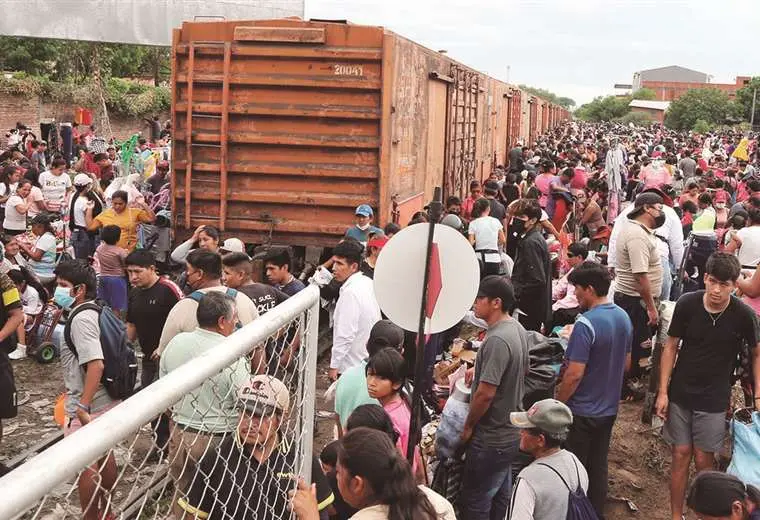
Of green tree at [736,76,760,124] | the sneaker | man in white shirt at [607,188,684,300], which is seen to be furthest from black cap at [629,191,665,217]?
green tree at [736,76,760,124]

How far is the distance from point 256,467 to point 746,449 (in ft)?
10.2

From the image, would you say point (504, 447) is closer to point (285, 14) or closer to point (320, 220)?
point (320, 220)

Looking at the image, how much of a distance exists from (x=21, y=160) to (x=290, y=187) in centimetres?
1056

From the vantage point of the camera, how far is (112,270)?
25.6 feet

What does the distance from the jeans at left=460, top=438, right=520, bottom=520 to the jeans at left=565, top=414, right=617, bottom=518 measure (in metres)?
0.57

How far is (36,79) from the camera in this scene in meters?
30.1

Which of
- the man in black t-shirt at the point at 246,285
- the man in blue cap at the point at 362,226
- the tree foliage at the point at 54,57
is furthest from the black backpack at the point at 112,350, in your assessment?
the tree foliage at the point at 54,57

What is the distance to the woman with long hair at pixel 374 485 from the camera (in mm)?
2574

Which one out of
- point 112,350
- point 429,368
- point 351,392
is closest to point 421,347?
point 351,392

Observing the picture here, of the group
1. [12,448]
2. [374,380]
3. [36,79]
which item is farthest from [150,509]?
[36,79]

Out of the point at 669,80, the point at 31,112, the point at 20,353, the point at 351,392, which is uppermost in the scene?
the point at 669,80

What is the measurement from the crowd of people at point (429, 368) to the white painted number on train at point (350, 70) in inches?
56.3

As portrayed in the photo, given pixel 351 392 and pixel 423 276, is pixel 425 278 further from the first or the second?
pixel 351 392

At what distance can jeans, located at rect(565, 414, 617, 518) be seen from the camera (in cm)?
508
